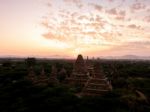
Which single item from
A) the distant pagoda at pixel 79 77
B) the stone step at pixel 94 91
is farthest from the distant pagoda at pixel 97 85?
the distant pagoda at pixel 79 77

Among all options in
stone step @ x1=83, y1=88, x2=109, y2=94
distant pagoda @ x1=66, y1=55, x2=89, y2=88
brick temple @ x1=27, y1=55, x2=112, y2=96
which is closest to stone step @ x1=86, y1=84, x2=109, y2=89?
brick temple @ x1=27, y1=55, x2=112, y2=96

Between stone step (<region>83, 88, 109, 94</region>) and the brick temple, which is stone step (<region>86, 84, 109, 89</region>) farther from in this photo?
stone step (<region>83, 88, 109, 94</region>)

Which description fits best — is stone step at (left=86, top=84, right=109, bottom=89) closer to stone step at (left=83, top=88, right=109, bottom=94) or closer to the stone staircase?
the stone staircase

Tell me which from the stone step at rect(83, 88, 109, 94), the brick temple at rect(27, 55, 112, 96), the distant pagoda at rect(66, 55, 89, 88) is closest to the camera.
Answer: the stone step at rect(83, 88, 109, 94)

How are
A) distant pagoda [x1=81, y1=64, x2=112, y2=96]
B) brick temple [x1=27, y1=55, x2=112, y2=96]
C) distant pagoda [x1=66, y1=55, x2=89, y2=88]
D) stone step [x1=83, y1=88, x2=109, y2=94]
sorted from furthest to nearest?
distant pagoda [x1=66, y1=55, x2=89, y2=88]
brick temple [x1=27, y1=55, x2=112, y2=96]
distant pagoda [x1=81, y1=64, x2=112, y2=96]
stone step [x1=83, y1=88, x2=109, y2=94]

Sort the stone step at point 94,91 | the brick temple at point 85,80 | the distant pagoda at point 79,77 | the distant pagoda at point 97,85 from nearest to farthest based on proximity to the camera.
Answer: the stone step at point 94,91 → the distant pagoda at point 97,85 → the brick temple at point 85,80 → the distant pagoda at point 79,77

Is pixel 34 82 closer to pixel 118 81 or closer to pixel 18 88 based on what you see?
pixel 18 88

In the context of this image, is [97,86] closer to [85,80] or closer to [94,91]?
[94,91]

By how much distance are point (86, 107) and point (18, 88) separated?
16.6 meters

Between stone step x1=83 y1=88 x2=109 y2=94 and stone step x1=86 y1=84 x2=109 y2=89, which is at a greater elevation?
stone step x1=86 y1=84 x2=109 y2=89

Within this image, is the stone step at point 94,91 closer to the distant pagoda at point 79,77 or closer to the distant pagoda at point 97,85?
the distant pagoda at point 97,85

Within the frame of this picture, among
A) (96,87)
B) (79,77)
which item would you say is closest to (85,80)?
(79,77)

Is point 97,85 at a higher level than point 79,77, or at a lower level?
lower

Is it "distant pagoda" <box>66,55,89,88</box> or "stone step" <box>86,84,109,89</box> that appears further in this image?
"distant pagoda" <box>66,55,89,88</box>
